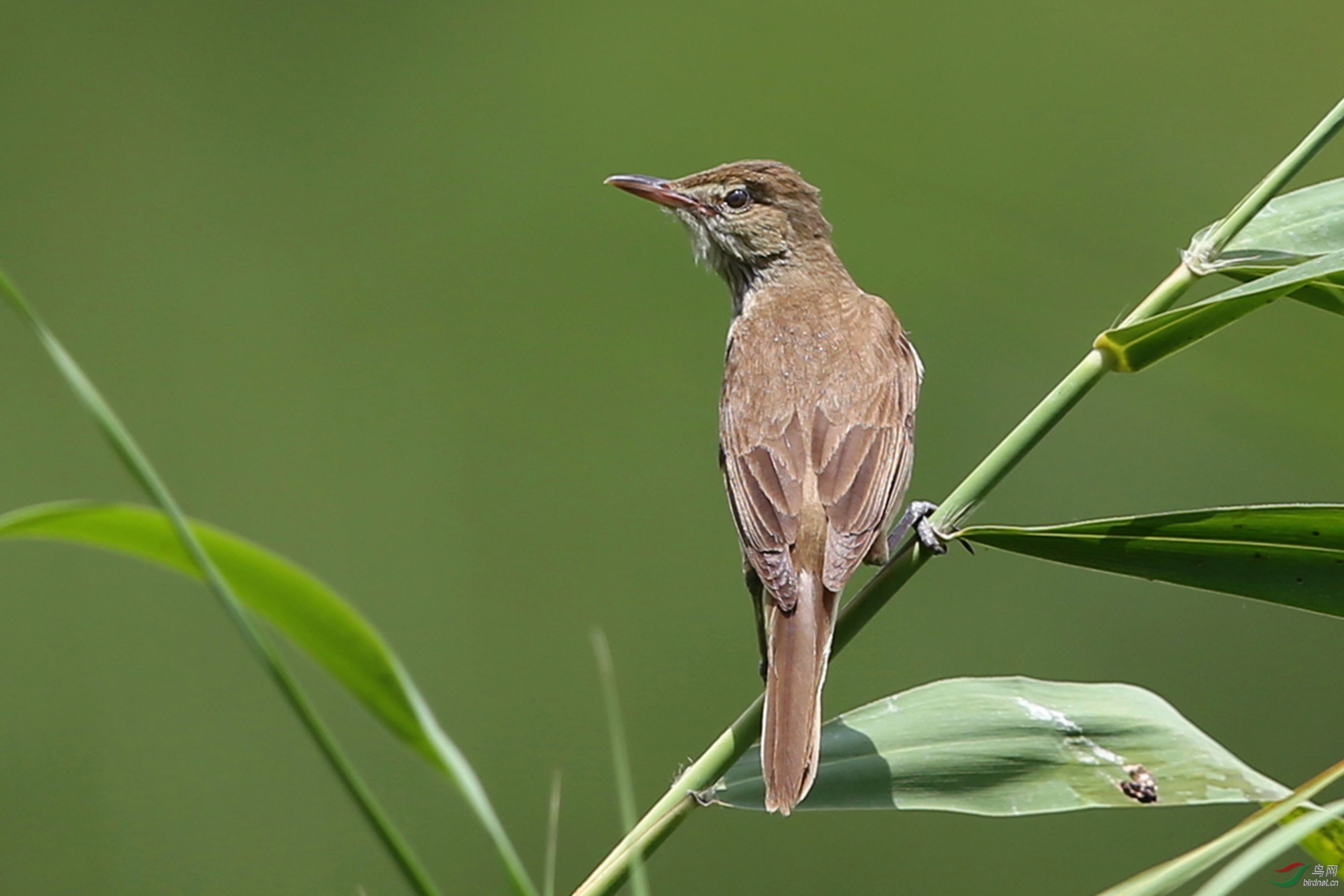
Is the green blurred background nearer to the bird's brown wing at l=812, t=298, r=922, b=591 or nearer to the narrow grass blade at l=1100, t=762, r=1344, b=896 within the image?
the bird's brown wing at l=812, t=298, r=922, b=591

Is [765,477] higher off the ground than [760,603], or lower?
higher

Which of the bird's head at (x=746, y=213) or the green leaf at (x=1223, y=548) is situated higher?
the bird's head at (x=746, y=213)

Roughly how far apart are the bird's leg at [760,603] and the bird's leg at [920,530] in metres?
0.24

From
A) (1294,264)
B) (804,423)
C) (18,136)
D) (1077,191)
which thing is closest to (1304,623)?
(1077,191)

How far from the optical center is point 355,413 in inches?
269

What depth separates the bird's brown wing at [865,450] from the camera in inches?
97.7

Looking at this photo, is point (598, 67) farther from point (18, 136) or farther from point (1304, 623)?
point (1304, 623)

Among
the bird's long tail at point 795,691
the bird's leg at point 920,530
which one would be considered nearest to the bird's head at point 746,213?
the bird's leg at point 920,530

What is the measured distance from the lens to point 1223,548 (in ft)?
5.85

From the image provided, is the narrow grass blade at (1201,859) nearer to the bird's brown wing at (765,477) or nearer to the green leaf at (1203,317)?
the green leaf at (1203,317)

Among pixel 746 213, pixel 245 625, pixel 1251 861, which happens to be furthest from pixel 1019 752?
pixel 746 213

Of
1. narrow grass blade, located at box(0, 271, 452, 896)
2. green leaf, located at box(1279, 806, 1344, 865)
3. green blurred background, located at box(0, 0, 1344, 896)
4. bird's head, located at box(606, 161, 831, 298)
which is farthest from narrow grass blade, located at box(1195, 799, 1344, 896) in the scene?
green blurred background, located at box(0, 0, 1344, 896)

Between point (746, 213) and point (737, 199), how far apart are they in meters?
0.05

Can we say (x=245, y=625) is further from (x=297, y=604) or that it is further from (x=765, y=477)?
(x=765, y=477)
